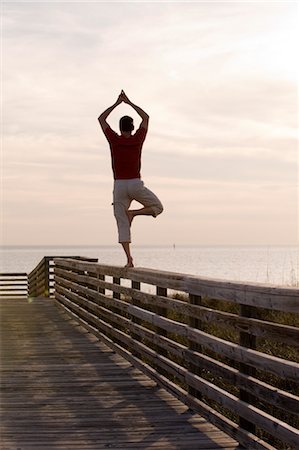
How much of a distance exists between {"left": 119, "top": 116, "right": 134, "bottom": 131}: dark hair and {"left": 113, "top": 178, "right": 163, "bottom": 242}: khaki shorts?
590mm

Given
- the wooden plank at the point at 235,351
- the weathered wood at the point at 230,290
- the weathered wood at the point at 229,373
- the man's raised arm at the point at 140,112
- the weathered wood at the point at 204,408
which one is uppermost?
the man's raised arm at the point at 140,112

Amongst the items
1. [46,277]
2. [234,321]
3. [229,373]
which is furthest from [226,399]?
[46,277]


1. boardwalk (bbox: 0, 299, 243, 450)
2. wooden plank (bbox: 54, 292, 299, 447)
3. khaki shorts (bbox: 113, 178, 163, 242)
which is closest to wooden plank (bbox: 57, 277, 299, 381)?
wooden plank (bbox: 54, 292, 299, 447)

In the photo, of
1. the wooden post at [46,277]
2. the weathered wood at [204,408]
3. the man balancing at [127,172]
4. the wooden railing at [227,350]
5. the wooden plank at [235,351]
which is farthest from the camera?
the wooden post at [46,277]

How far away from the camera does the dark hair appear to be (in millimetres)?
9148

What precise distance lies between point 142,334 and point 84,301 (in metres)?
5.01

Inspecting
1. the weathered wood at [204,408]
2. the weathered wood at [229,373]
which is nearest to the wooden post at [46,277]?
the weathered wood at [204,408]

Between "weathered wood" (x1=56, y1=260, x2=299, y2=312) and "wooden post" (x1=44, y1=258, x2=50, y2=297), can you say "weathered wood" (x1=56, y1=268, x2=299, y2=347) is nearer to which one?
"weathered wood" (x1=56, y1=260, x2=299, y2=312)

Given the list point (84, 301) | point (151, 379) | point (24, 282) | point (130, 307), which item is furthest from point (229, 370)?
point (24, 282)

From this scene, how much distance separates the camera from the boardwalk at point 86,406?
237 inches

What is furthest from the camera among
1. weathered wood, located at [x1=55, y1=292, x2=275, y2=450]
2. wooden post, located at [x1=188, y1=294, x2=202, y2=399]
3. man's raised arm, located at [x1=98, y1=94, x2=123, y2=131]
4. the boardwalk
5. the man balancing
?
man's raised arm, located at [x1=98, y1=94, x2=123, y2=131]

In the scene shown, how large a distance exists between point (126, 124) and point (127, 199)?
89 cm

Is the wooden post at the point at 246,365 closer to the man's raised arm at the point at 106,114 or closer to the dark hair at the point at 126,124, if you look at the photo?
the dark hair at the point at 126,124

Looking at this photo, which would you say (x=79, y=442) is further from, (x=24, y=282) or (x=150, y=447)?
(x=24, y=282)
